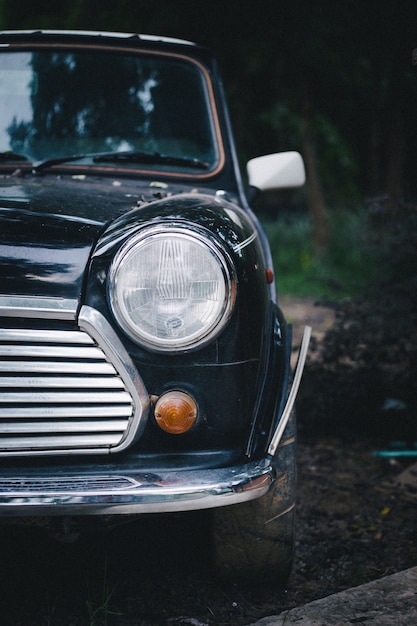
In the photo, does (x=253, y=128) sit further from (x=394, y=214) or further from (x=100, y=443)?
(x=100, y=443)

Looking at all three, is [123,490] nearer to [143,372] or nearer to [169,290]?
[143,372]

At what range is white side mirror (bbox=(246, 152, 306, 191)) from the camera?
261cm

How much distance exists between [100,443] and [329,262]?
828 cm

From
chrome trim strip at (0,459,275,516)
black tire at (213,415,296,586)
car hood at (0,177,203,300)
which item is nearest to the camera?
chrome trim strip at (0,459,275,516)

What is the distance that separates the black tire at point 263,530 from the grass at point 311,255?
5395 mm

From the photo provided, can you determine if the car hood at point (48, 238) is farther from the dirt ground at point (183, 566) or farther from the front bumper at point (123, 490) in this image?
the dirt ground at point (183, 566)

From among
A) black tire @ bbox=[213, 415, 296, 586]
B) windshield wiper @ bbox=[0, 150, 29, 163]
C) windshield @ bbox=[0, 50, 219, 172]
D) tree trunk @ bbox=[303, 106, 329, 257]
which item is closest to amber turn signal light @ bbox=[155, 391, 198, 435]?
black tire @ bbox=[213, 415, 296, 586]

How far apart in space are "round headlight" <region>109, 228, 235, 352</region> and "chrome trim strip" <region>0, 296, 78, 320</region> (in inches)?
4.6

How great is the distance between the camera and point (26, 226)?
1.64 m

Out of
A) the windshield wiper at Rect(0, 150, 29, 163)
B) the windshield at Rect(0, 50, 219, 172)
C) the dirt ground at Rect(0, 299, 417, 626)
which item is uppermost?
the windshield at Rect(0, 50, 219, 172)

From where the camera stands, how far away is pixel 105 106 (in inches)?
104

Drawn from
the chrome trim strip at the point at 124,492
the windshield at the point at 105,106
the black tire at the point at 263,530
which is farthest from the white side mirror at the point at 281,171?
the chrome trim strip at the point at 124,492

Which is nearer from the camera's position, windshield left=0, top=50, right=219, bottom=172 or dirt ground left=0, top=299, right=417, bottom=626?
dirt ground left=0, top=299, right=417, bottom=626

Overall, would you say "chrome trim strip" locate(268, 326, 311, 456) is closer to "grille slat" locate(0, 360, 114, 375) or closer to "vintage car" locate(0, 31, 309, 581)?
"vintage car" locate(0, 31, 309, 581)
